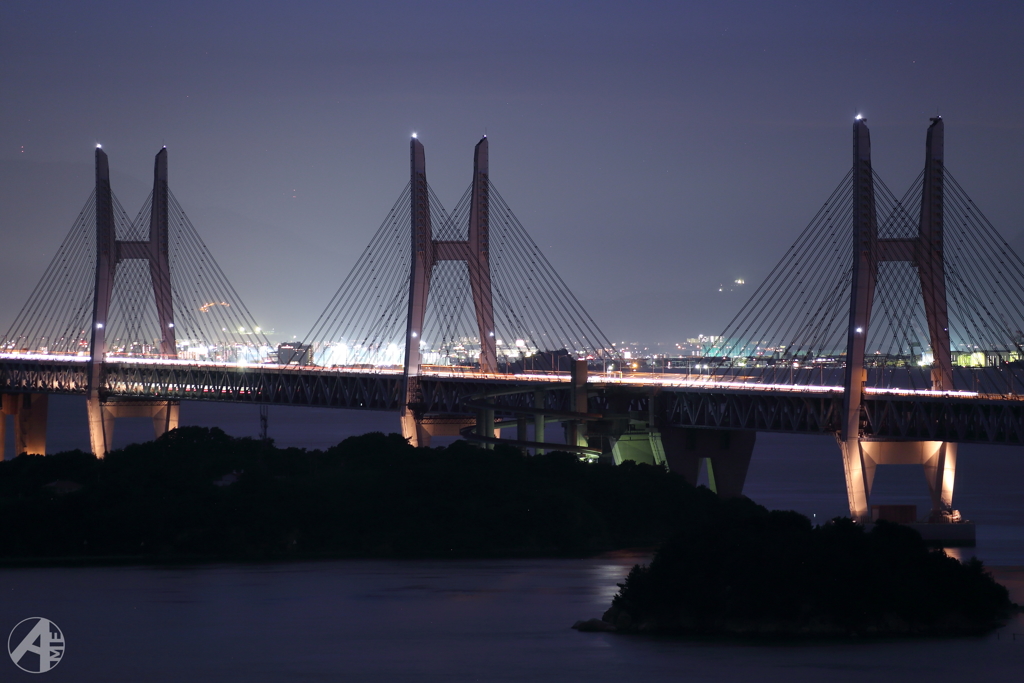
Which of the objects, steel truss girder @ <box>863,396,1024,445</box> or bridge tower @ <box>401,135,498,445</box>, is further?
bridge tower @ <box>401,135,498,445</box>

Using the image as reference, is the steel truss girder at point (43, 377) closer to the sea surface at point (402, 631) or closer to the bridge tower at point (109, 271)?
the bridge tower at point (109, 271)

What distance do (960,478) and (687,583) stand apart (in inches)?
2337

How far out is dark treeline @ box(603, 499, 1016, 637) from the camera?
102ft

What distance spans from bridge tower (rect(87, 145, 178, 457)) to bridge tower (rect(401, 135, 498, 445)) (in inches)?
679

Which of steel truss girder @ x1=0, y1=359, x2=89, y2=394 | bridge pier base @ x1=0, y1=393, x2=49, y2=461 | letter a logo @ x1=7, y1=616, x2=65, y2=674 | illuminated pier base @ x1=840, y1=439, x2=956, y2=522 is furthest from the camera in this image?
bridge pier base @ x1=0, y1=393, x2=49, y2=461

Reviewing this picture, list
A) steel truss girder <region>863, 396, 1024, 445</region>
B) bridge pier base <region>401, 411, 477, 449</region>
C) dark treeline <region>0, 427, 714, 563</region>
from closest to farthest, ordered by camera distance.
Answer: steel truss girder <region>863, 396, 1024, 445</region>
dark treeline <region>0, 427, 714, 563</region>
bridge pier base <region>401, 411, 477, 449</region>

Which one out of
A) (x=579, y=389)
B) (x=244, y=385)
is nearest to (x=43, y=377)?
(x=244, y=385)

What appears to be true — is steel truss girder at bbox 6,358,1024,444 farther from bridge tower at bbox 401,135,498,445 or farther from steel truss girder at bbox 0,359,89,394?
bridge tower at bbox 401,135,498,445

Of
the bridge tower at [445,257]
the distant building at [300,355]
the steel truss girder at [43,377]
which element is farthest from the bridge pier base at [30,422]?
the bridge tower at [445,257]

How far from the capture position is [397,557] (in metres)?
45.7

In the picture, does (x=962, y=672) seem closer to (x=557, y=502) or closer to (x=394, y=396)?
(x=557, y=502)

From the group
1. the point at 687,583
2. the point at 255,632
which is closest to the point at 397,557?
the point at 255,632

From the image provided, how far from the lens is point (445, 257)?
58906mm

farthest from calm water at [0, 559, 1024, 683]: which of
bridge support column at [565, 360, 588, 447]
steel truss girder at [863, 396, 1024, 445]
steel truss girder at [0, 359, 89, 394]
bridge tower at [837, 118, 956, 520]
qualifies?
steel truss girder at [0, 359, 89, 394]
